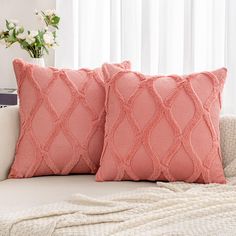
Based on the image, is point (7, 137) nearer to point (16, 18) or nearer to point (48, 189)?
point (48, 189)

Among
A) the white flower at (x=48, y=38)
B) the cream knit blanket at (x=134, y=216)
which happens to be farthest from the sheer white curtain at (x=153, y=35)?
the cream knit blanket at (x=134, y=216)

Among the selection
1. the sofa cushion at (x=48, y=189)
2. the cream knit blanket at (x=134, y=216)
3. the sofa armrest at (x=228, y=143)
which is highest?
the sofa armrest at (x=228, y=143)

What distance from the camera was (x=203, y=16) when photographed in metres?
2.71

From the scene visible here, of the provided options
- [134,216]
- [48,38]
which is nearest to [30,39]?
[48,38]

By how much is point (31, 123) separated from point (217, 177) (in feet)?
2.53

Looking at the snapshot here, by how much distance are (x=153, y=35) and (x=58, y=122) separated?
35.1 inches

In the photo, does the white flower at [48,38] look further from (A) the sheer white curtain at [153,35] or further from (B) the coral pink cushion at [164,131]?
(B) the coral pink cushion at [164,131]

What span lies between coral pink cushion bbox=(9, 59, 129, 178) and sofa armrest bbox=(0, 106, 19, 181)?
37 millimetres

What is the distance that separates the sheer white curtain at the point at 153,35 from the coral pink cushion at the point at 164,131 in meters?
0.58

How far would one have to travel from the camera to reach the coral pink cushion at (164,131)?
80.3 inches

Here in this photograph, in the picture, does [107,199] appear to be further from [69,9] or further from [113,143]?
[69,9]

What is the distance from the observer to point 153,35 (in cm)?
285

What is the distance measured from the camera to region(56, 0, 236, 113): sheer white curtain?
2676 millimetres

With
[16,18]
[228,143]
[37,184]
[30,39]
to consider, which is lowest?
[37,184]
